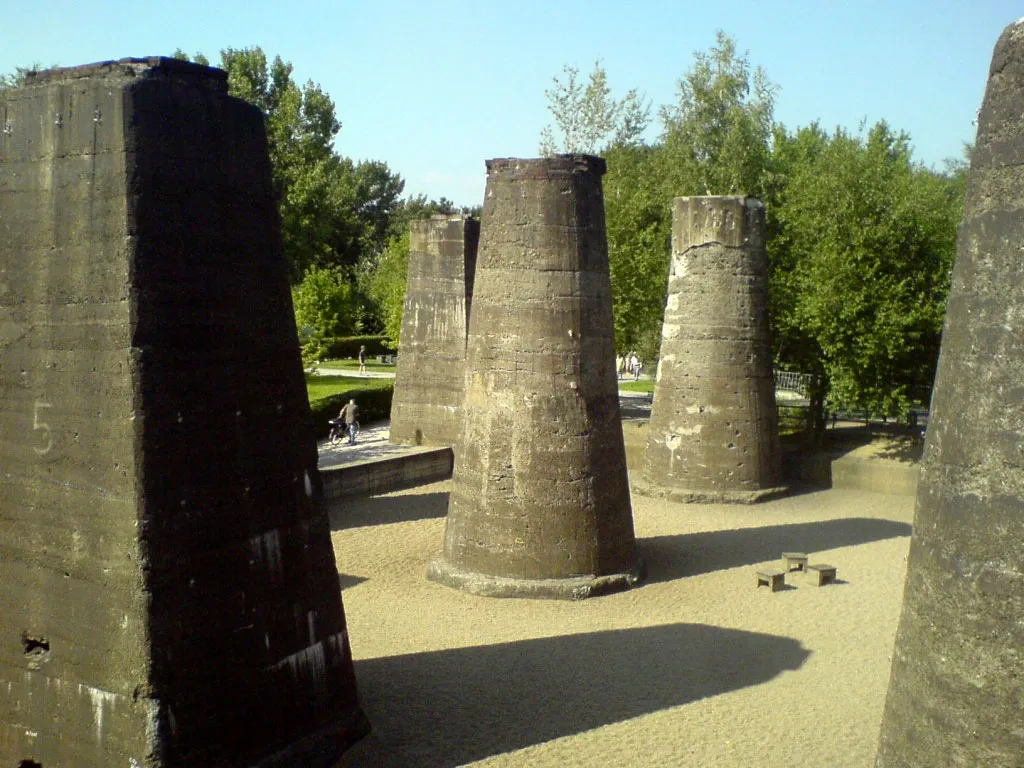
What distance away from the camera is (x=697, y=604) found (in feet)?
38.1

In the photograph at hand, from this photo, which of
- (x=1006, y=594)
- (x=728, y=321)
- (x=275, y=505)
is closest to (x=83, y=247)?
(x=275, y=505)

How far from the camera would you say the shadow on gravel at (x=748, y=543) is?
43.8 ft

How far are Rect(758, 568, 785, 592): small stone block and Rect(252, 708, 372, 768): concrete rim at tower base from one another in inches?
254

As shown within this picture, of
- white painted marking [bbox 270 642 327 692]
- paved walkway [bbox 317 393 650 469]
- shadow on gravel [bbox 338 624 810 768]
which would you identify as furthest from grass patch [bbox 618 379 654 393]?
white painted marking [bbox 270 642 327 692]

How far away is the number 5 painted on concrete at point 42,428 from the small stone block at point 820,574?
951cm

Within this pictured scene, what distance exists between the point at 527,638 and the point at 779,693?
2.61 metres

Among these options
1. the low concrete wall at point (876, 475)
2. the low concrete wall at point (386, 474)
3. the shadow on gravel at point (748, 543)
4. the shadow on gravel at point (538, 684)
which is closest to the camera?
the shadow on gravel at point (538, 684)

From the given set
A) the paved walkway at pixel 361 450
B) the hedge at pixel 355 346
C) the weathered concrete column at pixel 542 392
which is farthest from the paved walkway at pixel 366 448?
the hedge at pixel 355 346

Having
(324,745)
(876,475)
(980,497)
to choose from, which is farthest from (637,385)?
(980,497)

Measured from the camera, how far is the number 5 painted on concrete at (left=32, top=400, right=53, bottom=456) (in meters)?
6.08

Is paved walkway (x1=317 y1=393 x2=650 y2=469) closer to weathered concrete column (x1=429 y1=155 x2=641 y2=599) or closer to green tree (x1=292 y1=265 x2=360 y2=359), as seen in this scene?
green tree (x1=292 y1=265 x2=360 y2=359)

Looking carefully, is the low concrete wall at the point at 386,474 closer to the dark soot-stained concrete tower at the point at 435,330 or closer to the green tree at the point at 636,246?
the dark soot-stained concrete tower at the point at 435,330

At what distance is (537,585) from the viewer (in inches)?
448

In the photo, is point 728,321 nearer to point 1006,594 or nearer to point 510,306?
point 510,306
